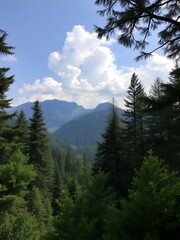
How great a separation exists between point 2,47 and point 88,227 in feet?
33.1

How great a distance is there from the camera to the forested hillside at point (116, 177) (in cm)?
756

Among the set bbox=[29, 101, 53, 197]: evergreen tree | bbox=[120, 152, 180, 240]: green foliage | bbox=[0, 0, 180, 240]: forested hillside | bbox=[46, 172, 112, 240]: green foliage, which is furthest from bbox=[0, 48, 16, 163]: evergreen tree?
bbox=[29, 101, 53, 197]: evergreen tree

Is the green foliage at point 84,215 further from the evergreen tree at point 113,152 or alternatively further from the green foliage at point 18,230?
the evergreen tree at point 113,152

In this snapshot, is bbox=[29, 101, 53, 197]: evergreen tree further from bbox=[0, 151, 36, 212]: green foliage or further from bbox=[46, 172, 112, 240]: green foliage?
bbox=[46, 172, 112, 240]: green foliage

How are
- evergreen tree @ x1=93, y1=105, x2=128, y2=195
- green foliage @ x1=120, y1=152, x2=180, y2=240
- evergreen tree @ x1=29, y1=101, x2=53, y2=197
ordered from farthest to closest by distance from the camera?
1. evergreen tree @ x1=29, y1=101, x2=53, y2=197
2. evergreen tree @ x1=93, y1=105, x2=128, y2=195
3. green foliage @ x1=120, y1=152, x2=180, y2=240

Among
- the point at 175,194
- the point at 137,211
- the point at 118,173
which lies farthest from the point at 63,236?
the point at 118,173

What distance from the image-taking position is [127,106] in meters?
31.2

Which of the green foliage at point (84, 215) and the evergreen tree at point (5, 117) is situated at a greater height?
the evergreen tree at point (5, 117)

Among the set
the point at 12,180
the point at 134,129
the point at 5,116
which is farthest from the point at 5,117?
the point at 134,129

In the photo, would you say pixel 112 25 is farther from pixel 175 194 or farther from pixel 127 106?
pixel 127 106

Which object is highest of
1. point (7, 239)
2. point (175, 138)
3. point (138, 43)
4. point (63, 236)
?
point (138, 43)

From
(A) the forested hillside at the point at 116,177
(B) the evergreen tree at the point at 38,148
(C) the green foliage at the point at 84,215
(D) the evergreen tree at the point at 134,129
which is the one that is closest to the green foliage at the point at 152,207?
(A) the forested hillside at the point at 116,177

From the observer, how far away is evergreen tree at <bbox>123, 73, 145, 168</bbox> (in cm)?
2788

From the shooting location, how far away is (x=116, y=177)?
1009 inches
